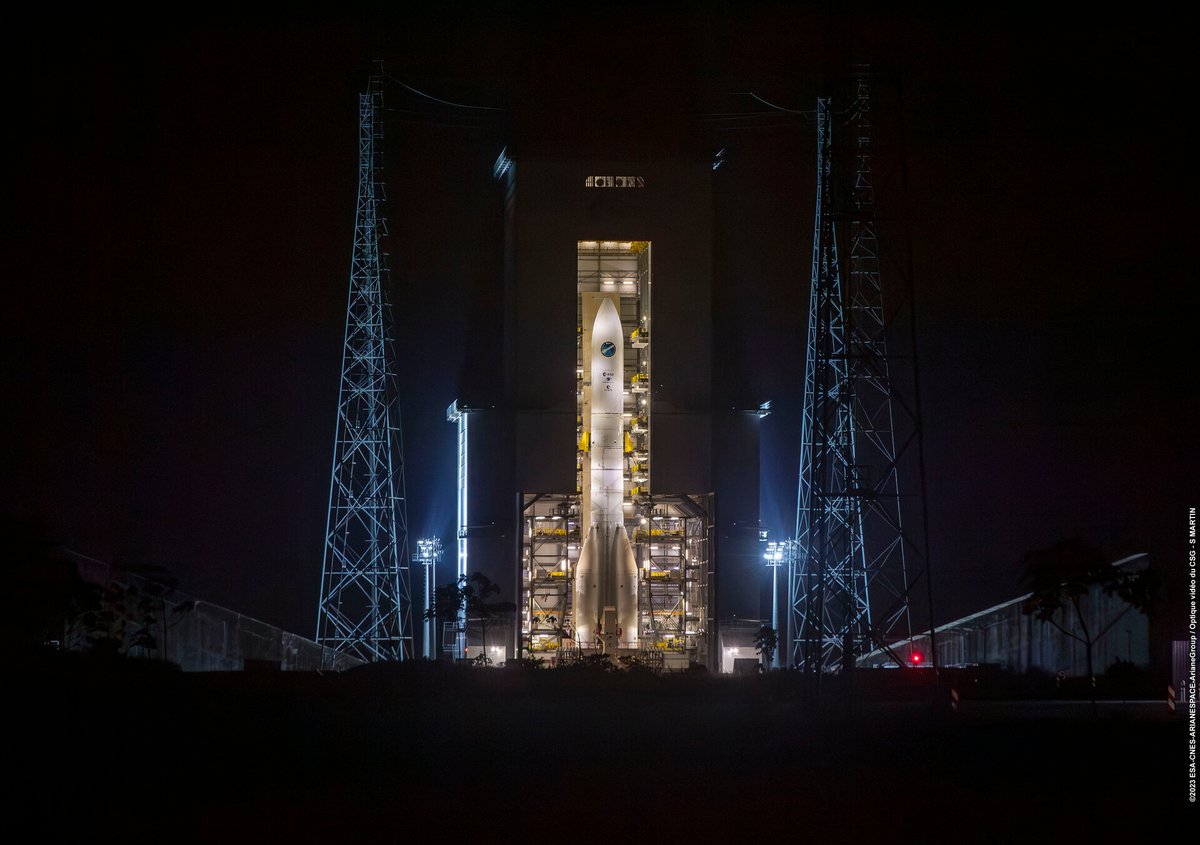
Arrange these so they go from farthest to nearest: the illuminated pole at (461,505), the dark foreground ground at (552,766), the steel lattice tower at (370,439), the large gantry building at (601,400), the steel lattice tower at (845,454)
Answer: the large gantry building at (601,400) → the illuminated pole at (461,505) → the steel lattice tower at (370,439) → the steel lattice tower at (845,454) → the dark foreground ground at (552,766)

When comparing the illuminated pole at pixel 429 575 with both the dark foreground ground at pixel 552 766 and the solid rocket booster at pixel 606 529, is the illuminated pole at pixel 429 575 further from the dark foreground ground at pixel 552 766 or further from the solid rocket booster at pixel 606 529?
the dark foreground ground at pixel 552 766

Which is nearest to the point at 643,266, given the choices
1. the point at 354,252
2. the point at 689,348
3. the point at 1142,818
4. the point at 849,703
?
the point at 689,348

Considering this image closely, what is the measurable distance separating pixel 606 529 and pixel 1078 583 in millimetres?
19738

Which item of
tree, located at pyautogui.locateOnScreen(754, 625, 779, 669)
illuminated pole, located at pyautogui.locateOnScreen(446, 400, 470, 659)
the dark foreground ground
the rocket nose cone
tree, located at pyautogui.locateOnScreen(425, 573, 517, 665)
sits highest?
the rocket nose cone

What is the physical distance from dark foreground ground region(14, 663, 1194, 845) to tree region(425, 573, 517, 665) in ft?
56.5

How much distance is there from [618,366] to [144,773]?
108 ft

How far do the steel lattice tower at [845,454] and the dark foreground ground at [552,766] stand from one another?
4.65 metres

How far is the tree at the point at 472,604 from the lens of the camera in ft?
193

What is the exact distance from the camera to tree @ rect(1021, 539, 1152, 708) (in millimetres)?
45562

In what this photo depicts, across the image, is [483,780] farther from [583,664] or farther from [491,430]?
[491,430]

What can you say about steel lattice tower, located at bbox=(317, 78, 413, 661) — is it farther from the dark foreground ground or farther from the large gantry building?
the dark foreground ground

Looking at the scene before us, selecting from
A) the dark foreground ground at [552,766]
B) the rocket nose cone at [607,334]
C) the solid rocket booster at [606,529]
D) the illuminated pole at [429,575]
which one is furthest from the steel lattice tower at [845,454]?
the illuminated pole at [429,575]

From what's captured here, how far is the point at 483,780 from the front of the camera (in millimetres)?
31141

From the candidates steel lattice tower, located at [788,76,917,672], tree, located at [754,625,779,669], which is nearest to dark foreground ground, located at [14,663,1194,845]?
steel lattice tower, located at [788,76,917,672]
